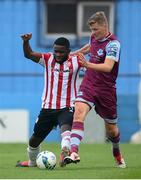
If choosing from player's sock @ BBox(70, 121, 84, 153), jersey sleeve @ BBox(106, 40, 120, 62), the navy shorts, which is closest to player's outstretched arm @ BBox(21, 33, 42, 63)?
the navy shorts

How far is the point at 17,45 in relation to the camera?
85.7ft

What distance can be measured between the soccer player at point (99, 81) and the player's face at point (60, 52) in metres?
0.34

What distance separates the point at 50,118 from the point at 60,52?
91cm

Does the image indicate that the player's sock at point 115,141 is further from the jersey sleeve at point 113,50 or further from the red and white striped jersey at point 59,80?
the jersey sleeve at point 113,50

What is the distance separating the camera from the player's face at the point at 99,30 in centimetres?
1202

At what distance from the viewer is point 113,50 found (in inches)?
471

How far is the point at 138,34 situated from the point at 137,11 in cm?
66

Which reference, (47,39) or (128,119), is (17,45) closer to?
(47,39)

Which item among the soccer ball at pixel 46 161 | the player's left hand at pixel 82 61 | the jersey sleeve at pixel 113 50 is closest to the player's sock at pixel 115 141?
the soccer ball at pixel 46 161

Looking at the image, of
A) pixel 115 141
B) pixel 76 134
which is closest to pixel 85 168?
pixel 115 141

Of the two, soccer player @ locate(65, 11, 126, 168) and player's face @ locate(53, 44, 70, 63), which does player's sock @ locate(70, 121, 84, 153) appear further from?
player's face @ locate(53, 44, 70, 63)

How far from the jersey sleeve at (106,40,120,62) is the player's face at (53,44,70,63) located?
0.64 meters

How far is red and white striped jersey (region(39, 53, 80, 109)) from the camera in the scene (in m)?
12.5

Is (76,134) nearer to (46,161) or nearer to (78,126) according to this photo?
(78,126)
